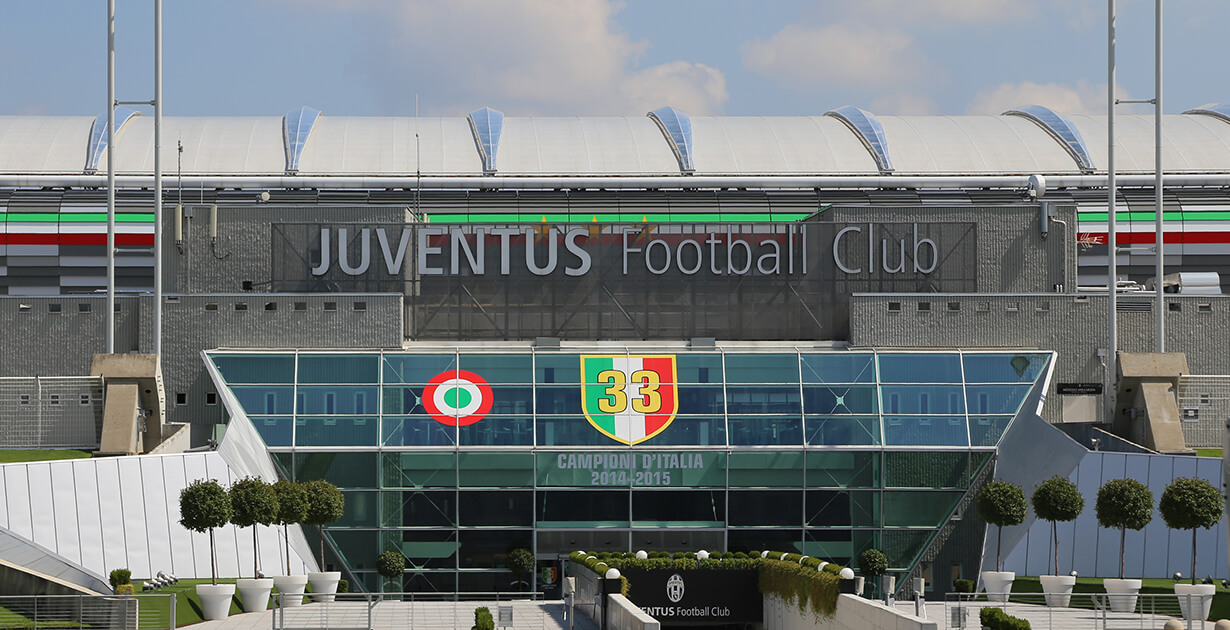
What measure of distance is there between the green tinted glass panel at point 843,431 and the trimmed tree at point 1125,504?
1023 centimetres

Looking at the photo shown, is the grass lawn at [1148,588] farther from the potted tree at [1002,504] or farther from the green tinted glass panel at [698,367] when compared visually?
the green tinted glass panel at [698,367]

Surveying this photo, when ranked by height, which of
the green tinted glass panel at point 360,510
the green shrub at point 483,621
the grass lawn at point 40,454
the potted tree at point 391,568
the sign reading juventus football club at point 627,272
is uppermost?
the sign reading juventus football club at point 627,272

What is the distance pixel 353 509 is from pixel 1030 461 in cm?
2241

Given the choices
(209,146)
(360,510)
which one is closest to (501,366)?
(360,510)

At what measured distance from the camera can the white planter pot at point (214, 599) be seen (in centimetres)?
3862

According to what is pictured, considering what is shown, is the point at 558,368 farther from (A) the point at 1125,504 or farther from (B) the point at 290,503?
(A) the point at 1125,504

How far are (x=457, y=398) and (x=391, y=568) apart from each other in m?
6.51

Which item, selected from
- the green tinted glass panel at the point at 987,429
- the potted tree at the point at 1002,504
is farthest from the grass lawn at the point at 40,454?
the green tinted glass panel at the point at 987,429

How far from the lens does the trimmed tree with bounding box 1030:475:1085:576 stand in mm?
45562

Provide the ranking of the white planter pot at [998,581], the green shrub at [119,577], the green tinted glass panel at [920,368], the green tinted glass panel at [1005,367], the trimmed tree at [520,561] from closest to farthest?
1. the green shrub at [119,577]
2. the white planter pot at [998,581]
3. the trimmed tree at [520,561]
4. the green tinted glass panel at [920,368]
5. the green tinted glass panel at [1005,367]

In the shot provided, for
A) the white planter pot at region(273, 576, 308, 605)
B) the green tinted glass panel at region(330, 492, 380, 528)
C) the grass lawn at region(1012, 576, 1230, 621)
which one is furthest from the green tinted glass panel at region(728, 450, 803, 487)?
the white planter pot at region(273, 576, 308, 605)

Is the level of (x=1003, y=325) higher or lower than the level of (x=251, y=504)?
higher

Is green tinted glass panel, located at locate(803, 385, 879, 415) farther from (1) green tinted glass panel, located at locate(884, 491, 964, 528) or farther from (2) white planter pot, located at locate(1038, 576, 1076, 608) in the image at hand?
(2) white planter pot, located at locate(1038, 576, 1076, 608)

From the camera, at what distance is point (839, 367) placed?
180 ft
